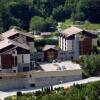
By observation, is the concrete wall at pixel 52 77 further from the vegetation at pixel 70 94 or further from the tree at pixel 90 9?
the tree at pixel 90 9

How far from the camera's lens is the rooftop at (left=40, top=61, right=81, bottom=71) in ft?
89.3

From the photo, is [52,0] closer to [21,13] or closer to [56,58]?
[21,13]

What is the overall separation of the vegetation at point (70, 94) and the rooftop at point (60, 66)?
10.9 feet

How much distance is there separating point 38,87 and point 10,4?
1949 centimetres

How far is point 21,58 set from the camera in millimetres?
27219

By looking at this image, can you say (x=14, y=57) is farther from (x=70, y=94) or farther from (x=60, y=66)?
(x=70, y=94)

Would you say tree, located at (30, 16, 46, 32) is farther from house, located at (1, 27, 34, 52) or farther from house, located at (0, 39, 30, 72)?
house, located at (0, 39, 30, 72)

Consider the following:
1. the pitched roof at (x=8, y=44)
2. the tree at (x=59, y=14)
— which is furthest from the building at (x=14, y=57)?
the tree at (x=59, y=14)

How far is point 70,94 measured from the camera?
20984mm

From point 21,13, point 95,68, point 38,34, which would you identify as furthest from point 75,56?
point 21,13

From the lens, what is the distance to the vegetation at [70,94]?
811 inches

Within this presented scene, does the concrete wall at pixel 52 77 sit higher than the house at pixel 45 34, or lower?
lower

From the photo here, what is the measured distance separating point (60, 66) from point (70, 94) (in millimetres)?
6912

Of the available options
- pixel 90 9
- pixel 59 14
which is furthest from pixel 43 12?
pixel 90 9
